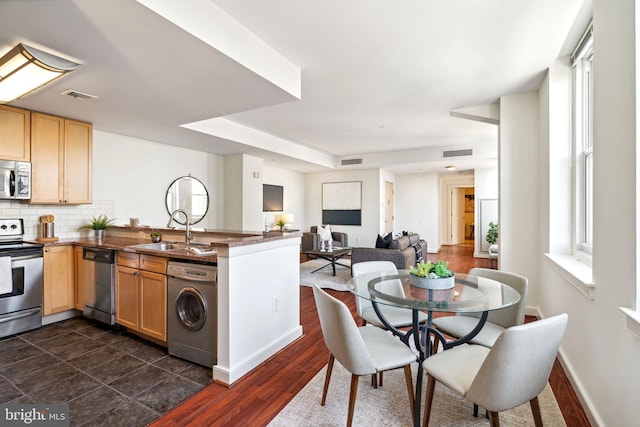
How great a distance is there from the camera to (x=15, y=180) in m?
3.18

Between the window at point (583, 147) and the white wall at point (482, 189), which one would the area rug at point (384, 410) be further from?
the white wall at point (482, 189)

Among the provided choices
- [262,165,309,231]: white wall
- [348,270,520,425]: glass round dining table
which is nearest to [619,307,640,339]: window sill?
[348,270,520,425]: glass round dining table

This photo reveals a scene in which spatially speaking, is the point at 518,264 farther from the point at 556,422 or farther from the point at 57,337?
the point at 57,337

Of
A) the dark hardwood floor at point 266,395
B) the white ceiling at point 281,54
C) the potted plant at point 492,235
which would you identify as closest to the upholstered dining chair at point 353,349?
the dark hardwood floor at point 266,395

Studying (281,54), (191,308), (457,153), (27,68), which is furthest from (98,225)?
(457,153)

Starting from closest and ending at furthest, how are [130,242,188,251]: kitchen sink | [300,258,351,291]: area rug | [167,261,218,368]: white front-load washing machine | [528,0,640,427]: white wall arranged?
[528,0,640,427]: white wall, [167,261,218,368]: white front-load washing machine, [130,242,188,251]: kitchen sink, [300,258,351,291]: area rug

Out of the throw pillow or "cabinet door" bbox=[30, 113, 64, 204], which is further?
the throw pillow

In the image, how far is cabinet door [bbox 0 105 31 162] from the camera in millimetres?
3090

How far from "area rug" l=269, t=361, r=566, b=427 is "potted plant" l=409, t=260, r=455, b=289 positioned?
0.73 meters

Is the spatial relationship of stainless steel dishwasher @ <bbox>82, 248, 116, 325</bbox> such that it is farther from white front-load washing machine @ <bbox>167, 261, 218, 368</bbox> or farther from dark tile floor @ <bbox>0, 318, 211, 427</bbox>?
white front-load washing machine @ <bbox>167, 261, 218, 368</bbox>

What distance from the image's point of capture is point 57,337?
9.81ft

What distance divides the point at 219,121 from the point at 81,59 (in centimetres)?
233

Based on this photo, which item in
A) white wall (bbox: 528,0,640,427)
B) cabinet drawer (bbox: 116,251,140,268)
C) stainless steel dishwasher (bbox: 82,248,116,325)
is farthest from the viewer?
stainless steel dishwasher (bbox: 82,248,116,325)

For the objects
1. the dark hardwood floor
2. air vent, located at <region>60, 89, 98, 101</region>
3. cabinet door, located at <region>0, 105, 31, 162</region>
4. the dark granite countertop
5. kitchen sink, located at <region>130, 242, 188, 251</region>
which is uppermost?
air vent, located at <region>60, 89, 98, 101</region>
